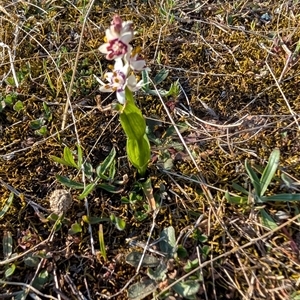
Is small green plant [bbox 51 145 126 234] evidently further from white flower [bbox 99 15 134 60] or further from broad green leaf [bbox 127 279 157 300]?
white flower [bbox 99 15 134 60]

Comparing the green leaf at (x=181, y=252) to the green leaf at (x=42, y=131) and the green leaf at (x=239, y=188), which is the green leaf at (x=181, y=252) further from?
the green leaf at (x=42, y=131)

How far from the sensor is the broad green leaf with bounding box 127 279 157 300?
1.11 metres

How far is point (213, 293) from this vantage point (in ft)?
3.69

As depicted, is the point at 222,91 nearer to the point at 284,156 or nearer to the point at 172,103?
the point at 172,103

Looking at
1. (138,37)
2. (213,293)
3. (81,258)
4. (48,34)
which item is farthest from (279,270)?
(48,34)

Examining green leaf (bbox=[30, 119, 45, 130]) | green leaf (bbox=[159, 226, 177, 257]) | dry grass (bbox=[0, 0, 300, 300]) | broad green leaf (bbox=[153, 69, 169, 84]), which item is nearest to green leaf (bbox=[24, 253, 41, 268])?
dry grass (bbox=[0, 0, 300, 300])

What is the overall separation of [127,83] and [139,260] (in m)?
0.46

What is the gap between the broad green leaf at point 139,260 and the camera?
3.80 ft

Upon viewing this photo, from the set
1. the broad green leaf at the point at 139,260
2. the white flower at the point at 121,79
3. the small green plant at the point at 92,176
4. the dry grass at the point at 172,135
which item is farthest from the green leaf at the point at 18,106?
the broad green leaf at the point at 139,260

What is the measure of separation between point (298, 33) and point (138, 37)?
0.61 metres

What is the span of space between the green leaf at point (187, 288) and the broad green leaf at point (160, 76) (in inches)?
28.2

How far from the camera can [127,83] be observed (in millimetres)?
1106

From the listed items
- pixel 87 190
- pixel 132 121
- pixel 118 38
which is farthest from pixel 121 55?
pixel 87 190

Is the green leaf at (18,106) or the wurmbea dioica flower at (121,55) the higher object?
the wurmbea dioica flower at (121,55)
